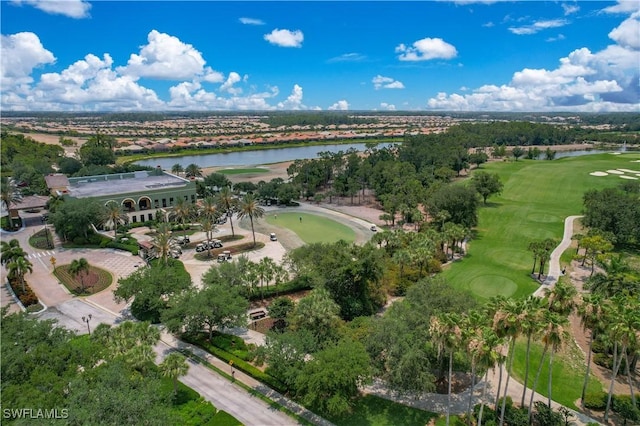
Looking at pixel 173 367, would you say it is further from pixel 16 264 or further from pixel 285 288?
pixel 16 264

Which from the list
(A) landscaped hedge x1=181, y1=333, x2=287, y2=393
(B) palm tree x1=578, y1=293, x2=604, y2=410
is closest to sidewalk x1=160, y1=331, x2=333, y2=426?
(A) landscaped hedge x1=181, y1=333, x2=287, y2=393

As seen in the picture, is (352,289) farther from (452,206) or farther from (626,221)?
(626,221)

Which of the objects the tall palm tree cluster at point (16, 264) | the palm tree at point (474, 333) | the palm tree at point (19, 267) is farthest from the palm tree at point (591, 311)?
the palm tree at point (19, 267)

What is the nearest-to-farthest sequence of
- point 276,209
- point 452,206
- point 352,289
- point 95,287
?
point 352,289 < point 95,287 < point 452,206 < point 276,209

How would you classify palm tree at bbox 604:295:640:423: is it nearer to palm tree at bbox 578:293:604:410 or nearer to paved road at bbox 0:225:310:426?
palm tree at bbox 578:293:604:410

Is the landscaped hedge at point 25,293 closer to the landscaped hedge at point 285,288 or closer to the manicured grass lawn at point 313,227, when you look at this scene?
the landscaped hedge at point 285,288

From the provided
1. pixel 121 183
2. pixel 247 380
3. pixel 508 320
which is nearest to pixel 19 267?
pixel 247 380

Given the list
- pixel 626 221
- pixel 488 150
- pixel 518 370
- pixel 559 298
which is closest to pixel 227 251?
pixel 518 370
